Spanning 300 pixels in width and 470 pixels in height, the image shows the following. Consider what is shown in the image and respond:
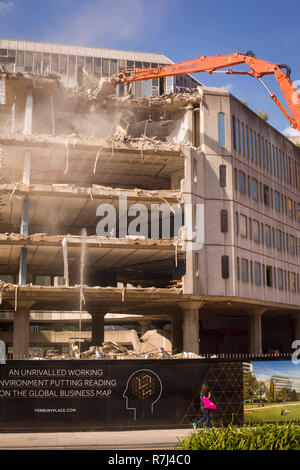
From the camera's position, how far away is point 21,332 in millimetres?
42094

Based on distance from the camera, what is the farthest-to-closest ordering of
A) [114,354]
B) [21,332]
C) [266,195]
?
1. [266,195]
2. [21,332]
3. [114,354]

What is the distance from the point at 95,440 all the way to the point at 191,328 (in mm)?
24733

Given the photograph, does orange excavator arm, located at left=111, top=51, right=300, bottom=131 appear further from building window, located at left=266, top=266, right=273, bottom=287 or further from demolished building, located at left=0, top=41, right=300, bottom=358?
building window, located at left=266, top=266, right=273, bottom=287

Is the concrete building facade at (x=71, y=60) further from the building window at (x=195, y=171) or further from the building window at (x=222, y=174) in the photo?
the building window at (x=195, y=171)

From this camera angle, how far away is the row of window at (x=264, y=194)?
46.2 metres

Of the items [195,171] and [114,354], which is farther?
[195,171]

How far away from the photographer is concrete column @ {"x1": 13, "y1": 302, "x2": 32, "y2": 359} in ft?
136

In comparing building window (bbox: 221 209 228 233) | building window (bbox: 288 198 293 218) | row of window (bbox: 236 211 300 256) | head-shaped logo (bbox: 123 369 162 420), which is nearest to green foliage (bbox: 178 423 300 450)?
head-shaped logo (bbox: 123 369 162 420)

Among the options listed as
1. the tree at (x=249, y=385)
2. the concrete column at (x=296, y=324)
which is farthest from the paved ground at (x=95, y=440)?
the concrete column at (x=296, y=324)

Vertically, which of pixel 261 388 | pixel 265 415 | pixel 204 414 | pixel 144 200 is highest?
pixel 144 200

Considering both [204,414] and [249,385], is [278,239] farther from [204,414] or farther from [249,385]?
[204,414]

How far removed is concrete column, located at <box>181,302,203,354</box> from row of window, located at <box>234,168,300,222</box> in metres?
10.1

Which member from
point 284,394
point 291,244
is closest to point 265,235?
point 291,244

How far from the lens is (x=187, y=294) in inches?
1619
